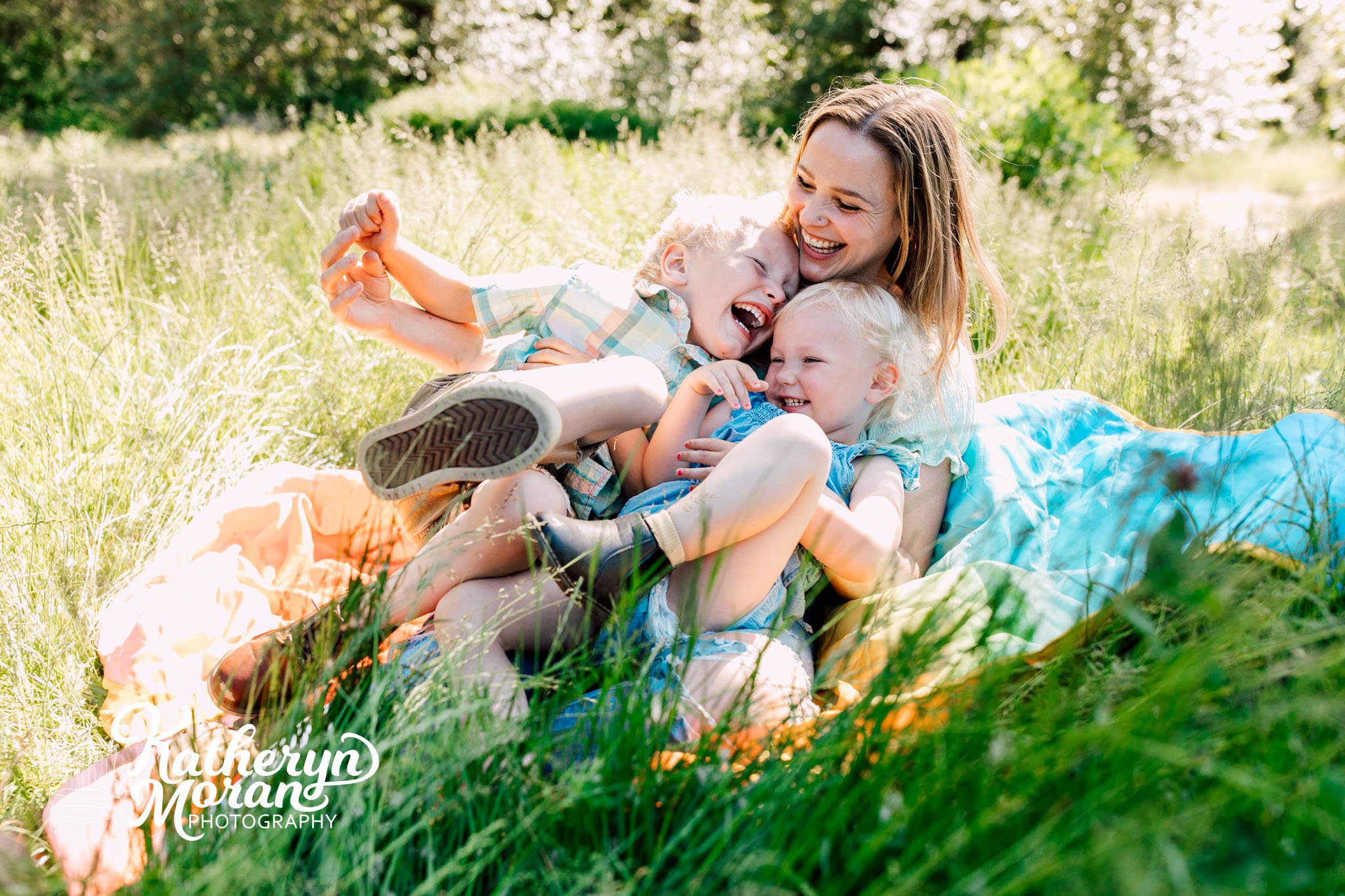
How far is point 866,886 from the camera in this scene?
4.04ft

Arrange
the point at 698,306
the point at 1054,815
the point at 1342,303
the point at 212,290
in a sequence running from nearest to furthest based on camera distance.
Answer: the point at 1054,815 < the point at 698,306 < the point at 1342,303 < the point at 212,290

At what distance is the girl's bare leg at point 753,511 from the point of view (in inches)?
75.0

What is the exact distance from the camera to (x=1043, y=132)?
6.68 metres

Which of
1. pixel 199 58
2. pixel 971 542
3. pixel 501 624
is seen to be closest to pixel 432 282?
pixel 501 624

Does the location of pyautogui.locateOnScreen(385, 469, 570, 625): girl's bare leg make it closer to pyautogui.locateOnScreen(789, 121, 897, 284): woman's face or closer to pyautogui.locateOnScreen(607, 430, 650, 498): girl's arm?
pyautogui.locateOnScreen(607, 430, 650, 498): girl's arm

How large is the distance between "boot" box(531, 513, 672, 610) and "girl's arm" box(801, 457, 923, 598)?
405 mm

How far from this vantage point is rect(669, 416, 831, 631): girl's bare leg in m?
1.91

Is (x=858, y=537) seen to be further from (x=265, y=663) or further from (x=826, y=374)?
(x=265, y=663)

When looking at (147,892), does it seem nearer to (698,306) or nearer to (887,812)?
(887,812)

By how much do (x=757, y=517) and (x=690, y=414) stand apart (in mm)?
527

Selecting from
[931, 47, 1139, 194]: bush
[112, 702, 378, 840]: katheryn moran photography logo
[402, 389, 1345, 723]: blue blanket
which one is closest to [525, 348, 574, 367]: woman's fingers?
[402, 389, 1345, 723]: blue blanket

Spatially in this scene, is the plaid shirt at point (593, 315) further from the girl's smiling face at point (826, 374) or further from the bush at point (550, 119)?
the bush at point (550, 119)

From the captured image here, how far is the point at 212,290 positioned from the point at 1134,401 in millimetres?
3506

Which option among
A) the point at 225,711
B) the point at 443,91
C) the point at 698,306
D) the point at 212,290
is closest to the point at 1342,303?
the point at 698,306
